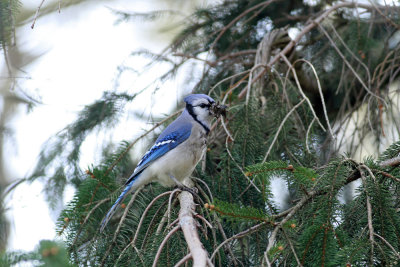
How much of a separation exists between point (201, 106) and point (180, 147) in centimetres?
25

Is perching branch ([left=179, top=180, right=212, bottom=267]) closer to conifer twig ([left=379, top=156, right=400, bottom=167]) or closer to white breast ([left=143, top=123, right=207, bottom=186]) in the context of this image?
white breast ([left=143, top=123, right=207, bottom=186])

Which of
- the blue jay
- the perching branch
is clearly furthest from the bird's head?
the perching branch

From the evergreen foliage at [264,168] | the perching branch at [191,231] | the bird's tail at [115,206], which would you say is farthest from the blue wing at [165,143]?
the perching branch at [191,231]

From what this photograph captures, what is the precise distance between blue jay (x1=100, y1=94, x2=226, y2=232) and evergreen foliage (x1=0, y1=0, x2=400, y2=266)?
7cm

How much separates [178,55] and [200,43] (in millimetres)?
331

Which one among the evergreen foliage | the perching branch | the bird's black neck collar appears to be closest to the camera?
the perching branch

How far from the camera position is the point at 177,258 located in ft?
5.37

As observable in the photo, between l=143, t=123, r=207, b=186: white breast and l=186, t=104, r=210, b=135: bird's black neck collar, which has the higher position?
l=186, t=104, r=210, b=135: bird's black neck collar

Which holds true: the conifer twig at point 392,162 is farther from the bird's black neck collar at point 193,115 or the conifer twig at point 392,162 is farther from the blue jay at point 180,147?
the bird's black neck collar at point 193,115

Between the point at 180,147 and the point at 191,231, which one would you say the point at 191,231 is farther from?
the point at 180,147

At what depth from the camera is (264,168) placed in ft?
4.75

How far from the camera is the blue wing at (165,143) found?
249cm

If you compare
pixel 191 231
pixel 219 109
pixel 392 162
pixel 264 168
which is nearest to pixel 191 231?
pixel 191 231

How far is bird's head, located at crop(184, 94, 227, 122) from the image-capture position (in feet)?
8.13
